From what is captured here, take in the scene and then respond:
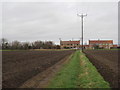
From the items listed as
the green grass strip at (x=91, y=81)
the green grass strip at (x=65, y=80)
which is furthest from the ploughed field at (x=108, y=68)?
the green grass strip at (x=65, y=80)

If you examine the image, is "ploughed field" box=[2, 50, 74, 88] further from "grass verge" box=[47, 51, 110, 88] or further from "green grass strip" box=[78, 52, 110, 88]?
"green grass strip" box=[78, 52, 110, 88]

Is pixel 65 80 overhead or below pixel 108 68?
below

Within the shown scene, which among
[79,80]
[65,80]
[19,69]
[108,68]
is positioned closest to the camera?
[79,80]

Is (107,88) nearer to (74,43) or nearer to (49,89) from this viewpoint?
(49,89)

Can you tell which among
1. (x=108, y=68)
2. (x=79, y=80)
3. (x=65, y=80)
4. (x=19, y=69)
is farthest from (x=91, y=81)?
(x=19, y=69)

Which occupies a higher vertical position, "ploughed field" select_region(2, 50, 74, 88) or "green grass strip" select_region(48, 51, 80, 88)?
"green grass strip" select_region(48, 51, 80, 88)

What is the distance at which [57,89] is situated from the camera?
325 inches

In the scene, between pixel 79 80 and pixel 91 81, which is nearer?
pixel 91 81

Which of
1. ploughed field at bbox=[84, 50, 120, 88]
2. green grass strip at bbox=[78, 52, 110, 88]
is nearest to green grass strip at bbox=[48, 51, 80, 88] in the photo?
green grass strip at bbox=[78, 52, 110, 88]

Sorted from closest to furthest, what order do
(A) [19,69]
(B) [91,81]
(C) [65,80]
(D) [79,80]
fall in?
(B) [91,81]
(D) [79,80]
(C) [65,80]
(A) [19,69]

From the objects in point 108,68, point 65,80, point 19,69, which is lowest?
point 19,69

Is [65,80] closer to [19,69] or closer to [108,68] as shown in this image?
[108,68]

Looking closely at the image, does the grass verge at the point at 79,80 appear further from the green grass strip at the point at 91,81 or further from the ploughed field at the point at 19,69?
the ploughed field at the point at 19,69

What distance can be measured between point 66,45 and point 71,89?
156707mm
